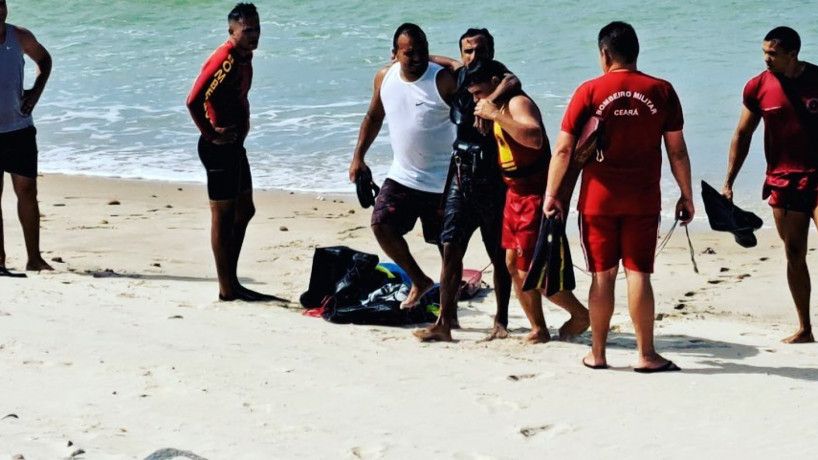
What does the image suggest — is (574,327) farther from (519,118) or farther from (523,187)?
(519,118)

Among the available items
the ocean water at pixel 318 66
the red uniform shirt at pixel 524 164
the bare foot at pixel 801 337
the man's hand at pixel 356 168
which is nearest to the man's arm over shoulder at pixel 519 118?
the red uniform shirt at pixel 524 164

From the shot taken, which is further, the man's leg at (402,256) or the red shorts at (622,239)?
the man's leg at (402,256)

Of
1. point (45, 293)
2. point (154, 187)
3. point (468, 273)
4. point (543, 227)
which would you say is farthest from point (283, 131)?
point (543, 227)

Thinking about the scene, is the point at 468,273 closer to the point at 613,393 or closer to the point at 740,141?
the point at 740,141

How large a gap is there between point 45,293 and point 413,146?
6.81 feet

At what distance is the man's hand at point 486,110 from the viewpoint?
5.95m

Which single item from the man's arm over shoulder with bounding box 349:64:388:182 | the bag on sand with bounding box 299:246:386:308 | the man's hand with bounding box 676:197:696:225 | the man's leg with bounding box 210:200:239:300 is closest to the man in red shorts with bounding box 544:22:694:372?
the man's hand with bounding box 676:197:696:225

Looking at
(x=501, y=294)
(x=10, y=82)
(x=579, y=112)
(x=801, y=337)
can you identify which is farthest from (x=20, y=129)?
(x=801, y=337)

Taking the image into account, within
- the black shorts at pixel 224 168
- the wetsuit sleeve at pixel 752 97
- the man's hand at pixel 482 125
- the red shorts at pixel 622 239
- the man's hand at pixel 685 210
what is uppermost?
the wetsuit sleeve at pixel 752 97

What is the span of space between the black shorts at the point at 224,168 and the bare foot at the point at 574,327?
2095mm

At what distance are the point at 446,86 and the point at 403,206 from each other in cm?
A: 65

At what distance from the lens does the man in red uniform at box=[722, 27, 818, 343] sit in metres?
6.35

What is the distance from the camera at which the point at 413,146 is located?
660 centimetres

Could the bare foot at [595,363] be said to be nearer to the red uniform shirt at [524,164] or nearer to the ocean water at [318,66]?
the red uniform shirt at [524,164]
